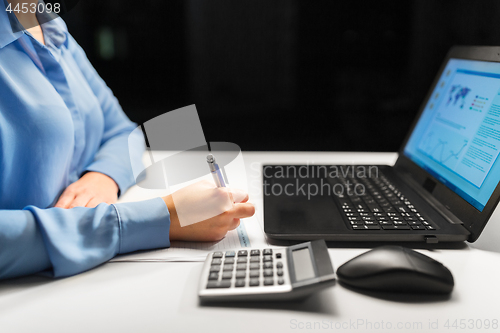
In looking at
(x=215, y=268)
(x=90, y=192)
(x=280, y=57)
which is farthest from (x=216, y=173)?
(x=280, y=57)

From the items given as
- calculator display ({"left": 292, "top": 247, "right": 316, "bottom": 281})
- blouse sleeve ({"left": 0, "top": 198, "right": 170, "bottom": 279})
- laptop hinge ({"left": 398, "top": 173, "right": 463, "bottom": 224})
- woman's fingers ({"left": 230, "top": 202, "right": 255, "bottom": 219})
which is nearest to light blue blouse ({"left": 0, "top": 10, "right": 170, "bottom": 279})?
blouse sleeve ({"left": 0, "top": 198, "right": 170, "bottom": 279})

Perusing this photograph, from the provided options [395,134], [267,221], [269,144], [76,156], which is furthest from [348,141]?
[76,156]

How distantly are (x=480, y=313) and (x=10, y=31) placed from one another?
0.78 m

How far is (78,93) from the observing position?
2.67 feet

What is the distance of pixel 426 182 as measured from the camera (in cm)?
82

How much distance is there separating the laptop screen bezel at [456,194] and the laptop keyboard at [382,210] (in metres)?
Answer: 0.06

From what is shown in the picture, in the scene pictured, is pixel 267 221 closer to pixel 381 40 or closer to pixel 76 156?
pixel 76 156

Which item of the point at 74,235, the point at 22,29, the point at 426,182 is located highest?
the point at 22,29

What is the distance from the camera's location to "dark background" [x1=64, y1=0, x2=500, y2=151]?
122 centimetres

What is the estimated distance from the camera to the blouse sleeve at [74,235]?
480mm

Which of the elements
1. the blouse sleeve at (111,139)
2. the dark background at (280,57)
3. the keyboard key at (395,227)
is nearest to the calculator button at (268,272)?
the keyboard key at (395,227)

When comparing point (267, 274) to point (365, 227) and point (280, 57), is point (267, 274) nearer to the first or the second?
point (365, 227)

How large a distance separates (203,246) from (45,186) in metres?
0.29

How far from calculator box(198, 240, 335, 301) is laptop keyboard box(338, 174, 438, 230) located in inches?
6.3
